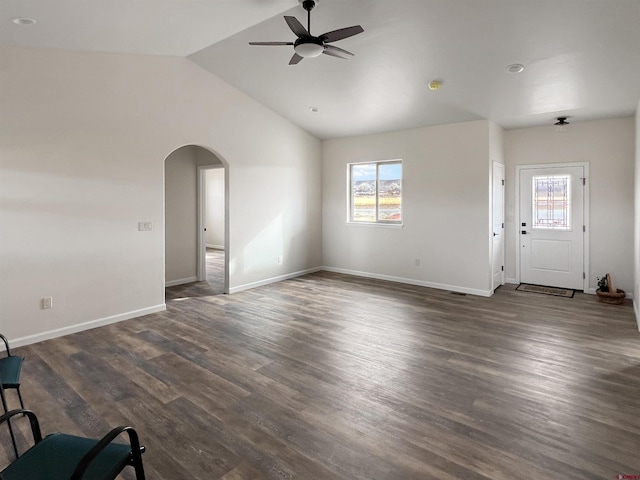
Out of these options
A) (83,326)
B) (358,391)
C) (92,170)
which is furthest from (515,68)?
(83,326)

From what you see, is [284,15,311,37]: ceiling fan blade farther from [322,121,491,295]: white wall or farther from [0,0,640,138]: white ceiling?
[322,121,491,295]: white wall

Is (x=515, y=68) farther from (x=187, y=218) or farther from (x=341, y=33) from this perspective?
(x=187, y=218)

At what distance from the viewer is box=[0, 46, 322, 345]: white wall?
379cm

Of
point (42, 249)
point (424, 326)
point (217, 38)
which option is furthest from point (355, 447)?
point (217, 38)

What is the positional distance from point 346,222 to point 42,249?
197 inches

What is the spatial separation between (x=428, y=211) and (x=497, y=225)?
113 cm

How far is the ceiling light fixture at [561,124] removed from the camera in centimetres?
562

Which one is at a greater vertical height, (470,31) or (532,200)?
(470,31)

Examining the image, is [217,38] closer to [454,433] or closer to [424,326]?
[424,326]

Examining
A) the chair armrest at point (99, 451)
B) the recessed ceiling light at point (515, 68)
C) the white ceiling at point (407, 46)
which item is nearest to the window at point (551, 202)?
the white ceiling at point (407, 46)

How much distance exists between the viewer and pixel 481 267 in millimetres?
5891

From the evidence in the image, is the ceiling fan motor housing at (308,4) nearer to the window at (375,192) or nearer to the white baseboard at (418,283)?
the window at (375,192)

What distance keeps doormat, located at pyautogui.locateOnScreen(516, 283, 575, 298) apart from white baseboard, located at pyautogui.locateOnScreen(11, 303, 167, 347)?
5.62 m

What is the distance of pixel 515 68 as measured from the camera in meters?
4.23
